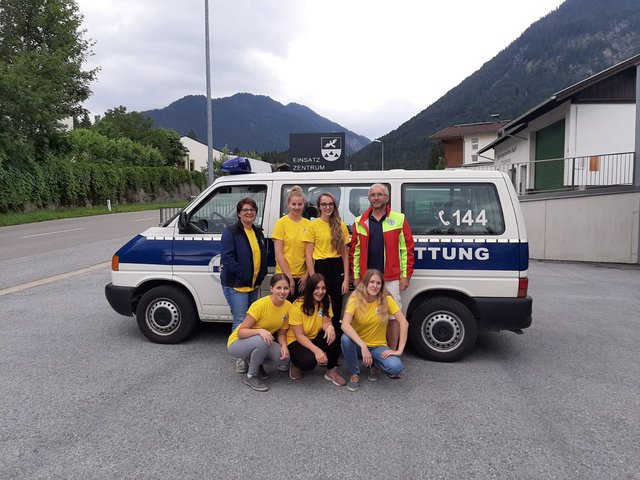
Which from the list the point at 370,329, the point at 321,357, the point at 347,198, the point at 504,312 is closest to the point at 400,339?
the point at 370,329

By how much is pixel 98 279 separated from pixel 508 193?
7609 mm

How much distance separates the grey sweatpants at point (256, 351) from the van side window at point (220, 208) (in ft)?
4.75

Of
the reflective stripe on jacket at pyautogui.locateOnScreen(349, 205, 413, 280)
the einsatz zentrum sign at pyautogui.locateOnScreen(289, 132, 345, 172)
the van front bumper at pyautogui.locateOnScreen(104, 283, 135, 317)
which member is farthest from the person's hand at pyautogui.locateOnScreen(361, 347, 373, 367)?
the einsatz zentrum sign at pyautogui.locateOnScreen(289, 132, 345, 172)

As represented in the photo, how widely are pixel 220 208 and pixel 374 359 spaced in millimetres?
2274

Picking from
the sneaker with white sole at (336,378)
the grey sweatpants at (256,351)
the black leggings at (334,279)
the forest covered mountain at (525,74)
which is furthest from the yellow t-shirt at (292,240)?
the forest covered mountain at (525,74)

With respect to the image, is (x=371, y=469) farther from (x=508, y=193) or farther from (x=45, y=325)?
(x=45, y=325)

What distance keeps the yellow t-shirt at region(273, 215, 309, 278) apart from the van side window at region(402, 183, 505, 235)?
1.14 metres

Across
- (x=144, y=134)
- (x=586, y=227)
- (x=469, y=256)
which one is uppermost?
(x=144, y=134)

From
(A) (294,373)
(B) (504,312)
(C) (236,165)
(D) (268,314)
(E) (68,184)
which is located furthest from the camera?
(E) (68,184)

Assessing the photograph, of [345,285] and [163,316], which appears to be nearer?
[345,285]

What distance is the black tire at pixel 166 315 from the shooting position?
213 inches

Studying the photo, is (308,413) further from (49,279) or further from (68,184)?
(68,184)

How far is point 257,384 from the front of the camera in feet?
14.1

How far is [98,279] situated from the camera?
30.9 ft
